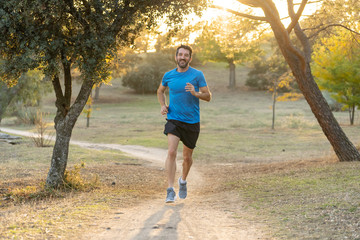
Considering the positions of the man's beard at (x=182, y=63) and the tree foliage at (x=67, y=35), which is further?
the tree foliage at (x=67, y=35)

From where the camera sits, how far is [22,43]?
24.1 ft

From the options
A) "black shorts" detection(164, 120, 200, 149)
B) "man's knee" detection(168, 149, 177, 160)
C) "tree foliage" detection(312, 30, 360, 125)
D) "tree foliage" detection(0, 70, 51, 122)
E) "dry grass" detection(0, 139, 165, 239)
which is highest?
"tree foliage" detection(312, 30, 360, 125)

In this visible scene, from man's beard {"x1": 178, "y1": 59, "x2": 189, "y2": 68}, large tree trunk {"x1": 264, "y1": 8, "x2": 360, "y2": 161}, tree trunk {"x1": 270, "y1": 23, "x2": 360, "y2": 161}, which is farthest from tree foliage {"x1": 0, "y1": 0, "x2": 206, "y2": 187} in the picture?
tree trunk {"x1": 270, "y1": 23, "x2": 360, "y2": 161}

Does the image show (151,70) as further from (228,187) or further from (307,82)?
(228,187)

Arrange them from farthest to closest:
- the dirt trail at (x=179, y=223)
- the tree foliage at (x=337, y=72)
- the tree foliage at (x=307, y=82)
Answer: the tree foliage at (x=337, y=72), the tree foliage at (x=307, y=82), the dirt trail at (x=179, y=223)

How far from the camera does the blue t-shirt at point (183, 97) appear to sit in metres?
6.90

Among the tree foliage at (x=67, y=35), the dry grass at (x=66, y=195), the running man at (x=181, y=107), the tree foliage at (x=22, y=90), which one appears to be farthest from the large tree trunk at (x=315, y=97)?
the tree foliage at (x=22, y=90)

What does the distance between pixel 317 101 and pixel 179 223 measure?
628 cm

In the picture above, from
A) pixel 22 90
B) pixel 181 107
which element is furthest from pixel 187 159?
pixel 22 90

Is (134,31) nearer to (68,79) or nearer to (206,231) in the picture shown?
(68,79)

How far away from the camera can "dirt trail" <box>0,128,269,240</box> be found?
5.02 m

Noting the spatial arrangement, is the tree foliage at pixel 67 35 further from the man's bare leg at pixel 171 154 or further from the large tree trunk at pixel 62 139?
the man's bare leg at pixel 171 154

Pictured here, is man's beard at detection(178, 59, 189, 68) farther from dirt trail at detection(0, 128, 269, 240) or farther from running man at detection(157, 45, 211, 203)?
dirt trail at detection(0, 128, 269, 240)

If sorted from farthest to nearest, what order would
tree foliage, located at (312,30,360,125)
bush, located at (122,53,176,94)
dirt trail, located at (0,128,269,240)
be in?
bush, located at (122,53,176,94)
tree foliage, located at (312,30,360,125)
dirt trail, located at (0,128,269,240)
